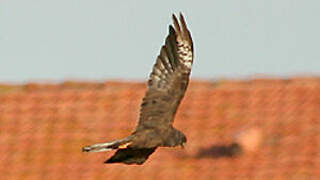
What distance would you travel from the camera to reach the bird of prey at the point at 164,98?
17516 millimetres

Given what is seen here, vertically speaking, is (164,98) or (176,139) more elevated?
(164,98)

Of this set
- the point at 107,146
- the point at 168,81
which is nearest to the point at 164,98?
the point at 168,81

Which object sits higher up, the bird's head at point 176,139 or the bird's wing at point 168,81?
the bird's wing at point 168,81

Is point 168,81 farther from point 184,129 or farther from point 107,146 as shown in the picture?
point 184,129

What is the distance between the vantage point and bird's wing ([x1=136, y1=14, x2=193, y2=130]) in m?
17.6

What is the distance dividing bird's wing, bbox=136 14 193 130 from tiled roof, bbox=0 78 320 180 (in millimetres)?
9174

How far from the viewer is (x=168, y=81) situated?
57.8 ft

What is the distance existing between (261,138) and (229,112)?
1.40 m

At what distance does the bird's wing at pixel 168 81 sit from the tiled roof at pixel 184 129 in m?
9.17

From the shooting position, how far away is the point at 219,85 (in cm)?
3014

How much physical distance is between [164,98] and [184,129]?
10.8 metres

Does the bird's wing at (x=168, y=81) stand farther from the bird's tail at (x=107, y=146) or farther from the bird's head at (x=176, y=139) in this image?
the bird's tail at (x=107, y=146)

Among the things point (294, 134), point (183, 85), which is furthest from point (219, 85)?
point (183, 85)

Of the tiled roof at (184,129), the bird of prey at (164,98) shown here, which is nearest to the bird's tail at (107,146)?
the bird of prey at (164,98)
